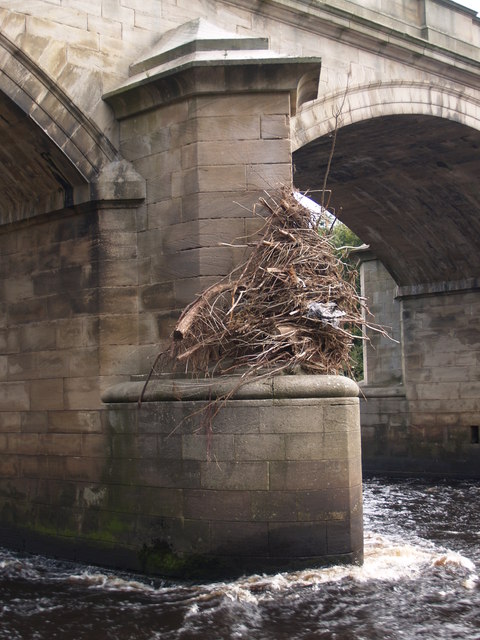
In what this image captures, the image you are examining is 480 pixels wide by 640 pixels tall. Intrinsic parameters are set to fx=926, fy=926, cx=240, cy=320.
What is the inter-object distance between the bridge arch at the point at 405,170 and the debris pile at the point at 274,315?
2.74 meters

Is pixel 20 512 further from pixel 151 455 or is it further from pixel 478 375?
pixel 478 375

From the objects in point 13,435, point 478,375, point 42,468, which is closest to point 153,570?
point 42,468

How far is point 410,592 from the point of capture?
21.5 feet

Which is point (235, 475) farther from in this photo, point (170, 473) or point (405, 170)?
point (405, 170)

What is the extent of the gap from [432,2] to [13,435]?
25.3 ft

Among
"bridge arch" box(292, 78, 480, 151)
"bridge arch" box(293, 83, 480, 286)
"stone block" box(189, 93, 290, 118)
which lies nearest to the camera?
"stone block" box(189, 93, 290, 118)

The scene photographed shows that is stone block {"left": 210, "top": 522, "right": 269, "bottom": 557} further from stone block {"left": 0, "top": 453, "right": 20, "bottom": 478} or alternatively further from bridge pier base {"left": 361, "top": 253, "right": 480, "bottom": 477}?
bridge pier base {"left": 361, "top": 253, "right": 480, "bottom": 477}

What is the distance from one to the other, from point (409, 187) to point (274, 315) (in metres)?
8.07

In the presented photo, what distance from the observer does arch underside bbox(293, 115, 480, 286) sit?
12.0m

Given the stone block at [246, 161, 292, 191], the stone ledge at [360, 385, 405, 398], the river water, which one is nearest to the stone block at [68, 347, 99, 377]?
the river water

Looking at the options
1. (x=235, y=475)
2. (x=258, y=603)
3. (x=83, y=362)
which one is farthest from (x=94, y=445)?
(x=258, y=603)

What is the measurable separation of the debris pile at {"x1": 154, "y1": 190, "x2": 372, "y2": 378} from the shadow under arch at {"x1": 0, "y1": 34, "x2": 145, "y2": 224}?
4.25ft

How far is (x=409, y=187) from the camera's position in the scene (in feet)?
46.9

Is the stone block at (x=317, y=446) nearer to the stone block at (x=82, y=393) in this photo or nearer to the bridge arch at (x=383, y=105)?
the stone block at (x=82, y=393)
